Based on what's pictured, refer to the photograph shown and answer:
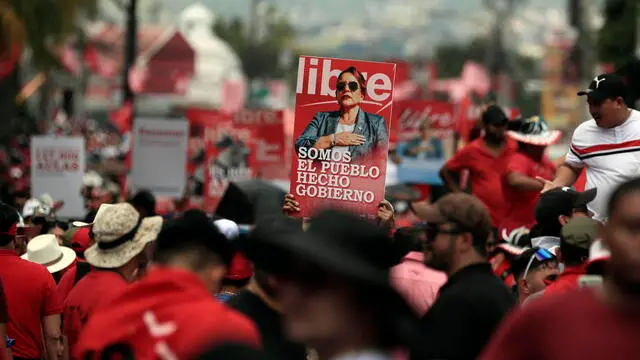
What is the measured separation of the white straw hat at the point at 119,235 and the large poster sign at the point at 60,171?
419 inches

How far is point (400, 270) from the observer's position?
8.03 m

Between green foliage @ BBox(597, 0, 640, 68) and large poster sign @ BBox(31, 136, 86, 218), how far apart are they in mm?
20017

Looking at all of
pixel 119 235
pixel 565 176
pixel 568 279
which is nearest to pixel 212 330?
pixel 568 279

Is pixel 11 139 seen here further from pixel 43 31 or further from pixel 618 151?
pixel 618 151

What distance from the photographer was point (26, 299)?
8664mm

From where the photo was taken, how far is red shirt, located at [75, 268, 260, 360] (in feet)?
14.5

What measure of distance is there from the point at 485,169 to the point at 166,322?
8.34 meters

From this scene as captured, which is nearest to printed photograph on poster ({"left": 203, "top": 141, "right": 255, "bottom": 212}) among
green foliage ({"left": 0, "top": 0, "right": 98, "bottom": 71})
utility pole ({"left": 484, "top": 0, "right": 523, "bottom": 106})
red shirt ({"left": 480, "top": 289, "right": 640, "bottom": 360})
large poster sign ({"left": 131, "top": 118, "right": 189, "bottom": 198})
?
large poster sign ({"left": 131, "top": 118, "right": 189, "bottom": 198})

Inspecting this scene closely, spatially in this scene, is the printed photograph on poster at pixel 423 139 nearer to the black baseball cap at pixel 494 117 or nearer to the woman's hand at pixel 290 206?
the black baseball cap at pixel 494 117

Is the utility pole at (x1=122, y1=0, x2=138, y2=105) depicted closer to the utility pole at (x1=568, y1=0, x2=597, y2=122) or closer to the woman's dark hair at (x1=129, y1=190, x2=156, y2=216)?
the utility pole at (x1=568, y1=0, x2=597, y2=122)

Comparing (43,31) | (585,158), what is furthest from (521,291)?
(43,31)

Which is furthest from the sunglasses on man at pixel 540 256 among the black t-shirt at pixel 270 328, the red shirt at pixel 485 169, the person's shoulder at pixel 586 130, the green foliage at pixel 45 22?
the green foliage at pixel 45 22

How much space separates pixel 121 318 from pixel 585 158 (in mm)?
5005

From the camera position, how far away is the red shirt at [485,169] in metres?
12.6
